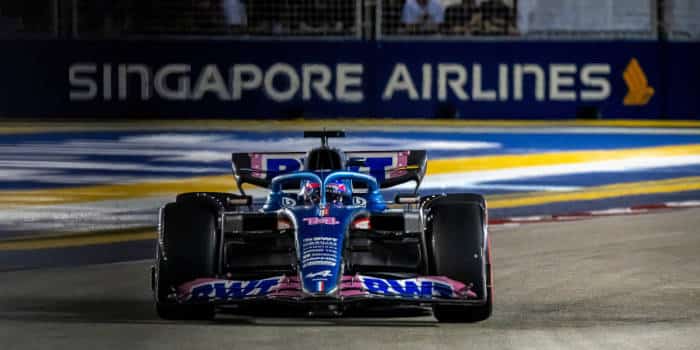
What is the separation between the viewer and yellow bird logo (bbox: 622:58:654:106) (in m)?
25.0

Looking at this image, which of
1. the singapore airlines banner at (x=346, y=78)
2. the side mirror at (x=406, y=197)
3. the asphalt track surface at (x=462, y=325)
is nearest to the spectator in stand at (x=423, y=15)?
the singapore airlines banner at (x=346, y=78)

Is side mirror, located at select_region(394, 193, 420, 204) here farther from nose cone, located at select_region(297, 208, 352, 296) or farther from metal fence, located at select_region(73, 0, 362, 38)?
metal fence, located at select_region(73, 0, 362, 38)

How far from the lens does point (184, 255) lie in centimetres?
877

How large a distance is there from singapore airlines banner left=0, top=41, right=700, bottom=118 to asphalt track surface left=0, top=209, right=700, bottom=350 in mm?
12841

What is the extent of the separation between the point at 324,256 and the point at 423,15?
1674 centimetres

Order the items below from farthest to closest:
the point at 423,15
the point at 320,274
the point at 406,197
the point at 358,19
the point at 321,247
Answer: the point at 423,15, the point at 358,19, the point at 406,197, the point at 321,247, the point at 320,274

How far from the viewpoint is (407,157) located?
10.5 metres

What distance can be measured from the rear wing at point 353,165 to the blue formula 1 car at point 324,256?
88 centimetres

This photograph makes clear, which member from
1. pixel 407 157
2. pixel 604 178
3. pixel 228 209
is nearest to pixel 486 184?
pixel 604 178

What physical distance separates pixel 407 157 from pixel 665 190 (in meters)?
6.94

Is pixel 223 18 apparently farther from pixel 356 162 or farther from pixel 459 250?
pixel 459 250

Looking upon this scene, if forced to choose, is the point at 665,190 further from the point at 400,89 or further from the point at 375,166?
the point at 400,89

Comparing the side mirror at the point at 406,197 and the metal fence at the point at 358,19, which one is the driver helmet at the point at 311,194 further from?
the metal fence at the point at 358,19

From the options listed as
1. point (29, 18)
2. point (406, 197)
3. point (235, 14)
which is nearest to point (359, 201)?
point (406, 197)
